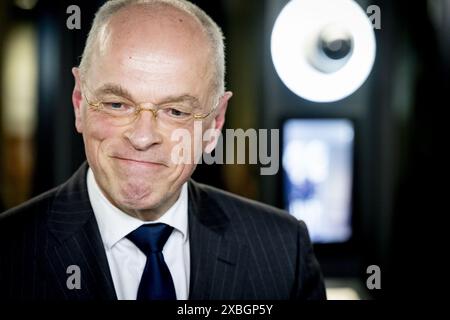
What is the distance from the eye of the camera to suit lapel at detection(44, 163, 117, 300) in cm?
111

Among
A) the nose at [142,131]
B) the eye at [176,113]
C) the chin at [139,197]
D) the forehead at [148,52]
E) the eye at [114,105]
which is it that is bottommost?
the chin at [139,197]

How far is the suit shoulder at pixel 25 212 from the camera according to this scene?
3.75ft

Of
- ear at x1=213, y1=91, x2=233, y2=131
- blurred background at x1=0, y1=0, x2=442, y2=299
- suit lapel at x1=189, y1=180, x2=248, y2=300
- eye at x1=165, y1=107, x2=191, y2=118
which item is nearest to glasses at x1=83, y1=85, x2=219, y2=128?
eye at x1=165, y1=107, x2=191, y2=118

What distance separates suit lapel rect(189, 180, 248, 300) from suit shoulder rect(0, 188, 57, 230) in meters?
0.29

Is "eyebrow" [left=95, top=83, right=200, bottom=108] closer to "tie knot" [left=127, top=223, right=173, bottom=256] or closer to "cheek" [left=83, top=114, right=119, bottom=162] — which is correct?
"cheek" [left=83, top=114, right=119, bottom=162]

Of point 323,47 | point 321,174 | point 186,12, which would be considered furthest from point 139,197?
point 321,174

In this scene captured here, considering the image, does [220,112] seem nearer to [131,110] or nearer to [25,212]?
[131,110]

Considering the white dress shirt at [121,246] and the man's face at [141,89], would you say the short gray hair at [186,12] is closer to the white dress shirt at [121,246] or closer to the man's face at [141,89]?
the man's face at [141,89]

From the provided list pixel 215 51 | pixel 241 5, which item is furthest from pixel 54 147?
pixel 241 5

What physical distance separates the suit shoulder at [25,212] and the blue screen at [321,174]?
1254mm

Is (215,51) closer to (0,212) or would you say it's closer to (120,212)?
(120,212)

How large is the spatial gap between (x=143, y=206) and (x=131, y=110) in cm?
18

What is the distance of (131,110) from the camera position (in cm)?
107

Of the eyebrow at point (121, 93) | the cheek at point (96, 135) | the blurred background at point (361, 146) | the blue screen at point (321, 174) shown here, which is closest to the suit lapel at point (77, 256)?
the cheek at point (96, 135)
